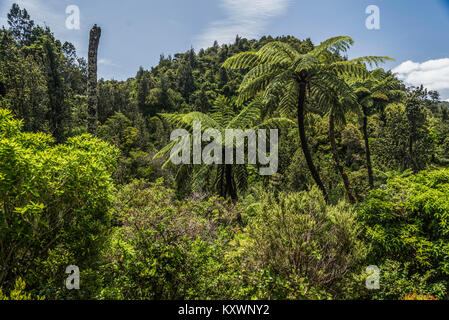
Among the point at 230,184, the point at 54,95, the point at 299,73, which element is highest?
the point at 54,95

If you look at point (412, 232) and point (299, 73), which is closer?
point (412, 232)

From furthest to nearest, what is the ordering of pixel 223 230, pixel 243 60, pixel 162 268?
1. pixel 243 60
2. pixel 223 230
3. pixel 162 268

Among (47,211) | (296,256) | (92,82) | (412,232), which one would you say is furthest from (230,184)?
(47,211)

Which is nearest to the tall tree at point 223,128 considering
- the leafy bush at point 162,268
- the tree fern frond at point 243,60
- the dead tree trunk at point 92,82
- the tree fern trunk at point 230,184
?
the tree fern trunk at point 230,184

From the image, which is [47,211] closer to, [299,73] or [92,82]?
[92,82]

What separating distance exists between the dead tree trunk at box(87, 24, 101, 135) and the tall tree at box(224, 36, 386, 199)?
341 cm

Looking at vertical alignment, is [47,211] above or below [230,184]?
above

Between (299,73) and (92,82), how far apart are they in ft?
17.0

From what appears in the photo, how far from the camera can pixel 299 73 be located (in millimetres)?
6160

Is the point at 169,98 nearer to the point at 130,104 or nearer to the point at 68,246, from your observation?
the point at 130,104

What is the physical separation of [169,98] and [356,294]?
49.5 meters

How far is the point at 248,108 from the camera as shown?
6.93 meters

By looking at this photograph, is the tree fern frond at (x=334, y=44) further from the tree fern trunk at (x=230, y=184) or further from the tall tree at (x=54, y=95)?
the tall tree at (x=54, y=95)
